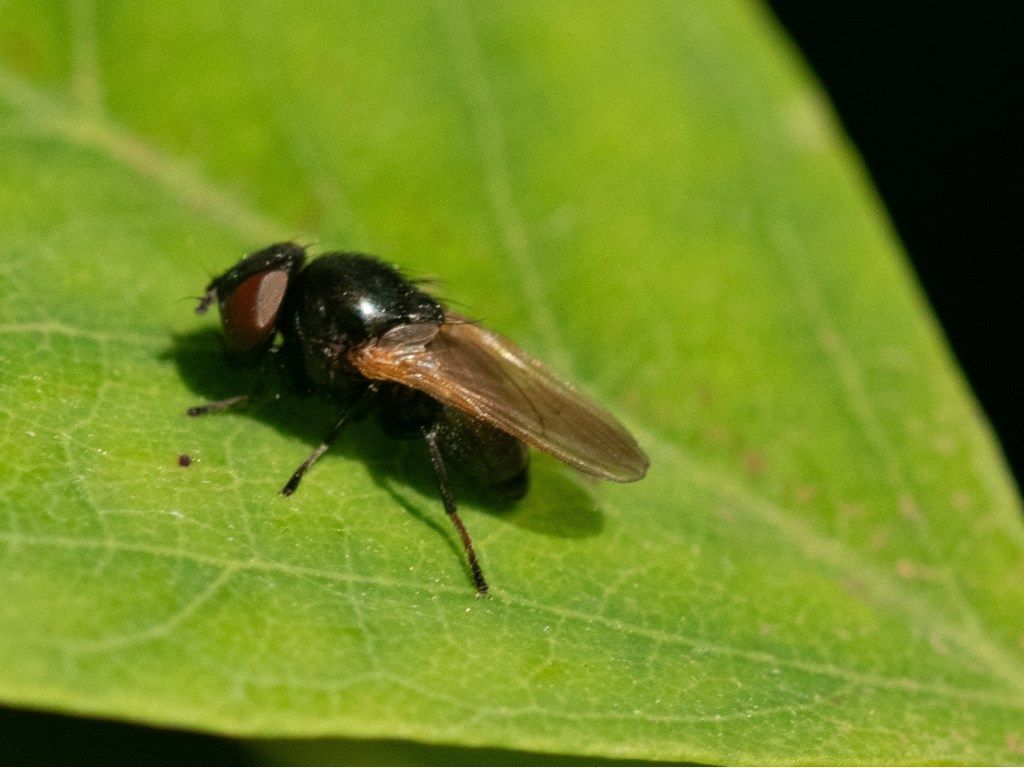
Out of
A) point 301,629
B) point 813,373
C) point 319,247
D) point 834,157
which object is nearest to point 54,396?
point 301,629

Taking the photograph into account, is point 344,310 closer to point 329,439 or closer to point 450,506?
point 329,439

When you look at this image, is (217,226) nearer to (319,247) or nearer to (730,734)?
(319,247)

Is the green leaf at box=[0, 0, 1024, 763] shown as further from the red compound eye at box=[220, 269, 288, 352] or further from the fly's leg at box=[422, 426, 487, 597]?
the red compound eye at box=[220, 269, 288, 352]

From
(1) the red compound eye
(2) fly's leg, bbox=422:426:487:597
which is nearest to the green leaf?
(2) fly's leg, bbox=422:426:487:597

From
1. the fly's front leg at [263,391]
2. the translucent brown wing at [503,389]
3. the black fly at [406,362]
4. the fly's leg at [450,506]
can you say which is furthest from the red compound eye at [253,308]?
the fly's leg at [450,506]

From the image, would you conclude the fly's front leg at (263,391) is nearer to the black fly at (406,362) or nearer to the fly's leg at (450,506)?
the black fly at (406,362)

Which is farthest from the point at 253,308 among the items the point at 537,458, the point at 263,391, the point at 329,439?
the point at 537,458
